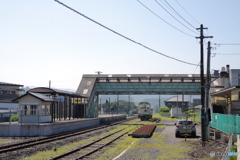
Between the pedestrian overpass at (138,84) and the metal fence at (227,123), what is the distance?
18485mm

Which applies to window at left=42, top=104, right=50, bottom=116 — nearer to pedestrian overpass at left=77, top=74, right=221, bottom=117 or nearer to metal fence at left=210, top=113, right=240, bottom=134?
metal fence at left=210, top=113, right=240, bottom=134

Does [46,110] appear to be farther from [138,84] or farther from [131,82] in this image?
[138,84]

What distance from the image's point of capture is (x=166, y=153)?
55.7 feet

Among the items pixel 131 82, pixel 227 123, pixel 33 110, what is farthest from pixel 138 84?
pixel 227 123

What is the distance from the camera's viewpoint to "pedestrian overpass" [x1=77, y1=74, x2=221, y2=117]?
53.9 m

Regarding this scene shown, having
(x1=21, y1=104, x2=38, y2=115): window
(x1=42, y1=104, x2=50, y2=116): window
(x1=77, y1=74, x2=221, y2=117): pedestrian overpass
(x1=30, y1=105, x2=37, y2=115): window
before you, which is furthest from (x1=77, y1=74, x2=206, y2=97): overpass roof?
(x1=30, y1=105, x2=37, y2=115): window

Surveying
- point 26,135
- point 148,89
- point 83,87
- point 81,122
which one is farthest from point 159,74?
point 26,135

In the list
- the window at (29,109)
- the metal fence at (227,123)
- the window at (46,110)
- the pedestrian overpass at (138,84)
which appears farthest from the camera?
the pedestrian overpass at (138,84)

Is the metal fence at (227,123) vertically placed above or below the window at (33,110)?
below

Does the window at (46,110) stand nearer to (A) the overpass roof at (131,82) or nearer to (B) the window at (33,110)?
(B) the window at (33,110)

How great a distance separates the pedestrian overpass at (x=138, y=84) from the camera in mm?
53906

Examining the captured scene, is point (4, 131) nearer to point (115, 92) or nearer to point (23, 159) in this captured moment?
point (23, 159)

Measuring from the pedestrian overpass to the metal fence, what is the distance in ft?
60.6

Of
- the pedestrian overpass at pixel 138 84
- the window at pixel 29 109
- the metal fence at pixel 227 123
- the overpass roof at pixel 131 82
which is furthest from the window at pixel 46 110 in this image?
the overpass roof at pixel 131 82
